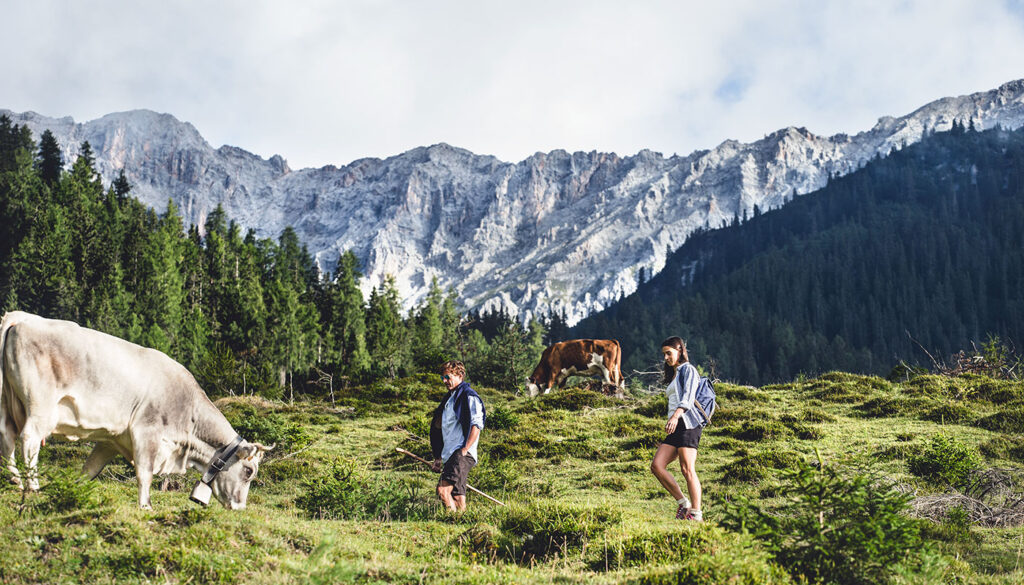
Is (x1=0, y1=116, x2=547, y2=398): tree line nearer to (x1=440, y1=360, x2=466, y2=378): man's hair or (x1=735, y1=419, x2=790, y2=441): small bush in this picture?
(x1=735, y1=419, x2=790, y2=441): small bush

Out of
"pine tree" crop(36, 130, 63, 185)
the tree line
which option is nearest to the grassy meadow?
the tree line

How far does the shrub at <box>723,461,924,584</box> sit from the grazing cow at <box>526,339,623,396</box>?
20.7m

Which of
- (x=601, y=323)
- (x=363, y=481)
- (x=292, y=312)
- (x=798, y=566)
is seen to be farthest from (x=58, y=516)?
(x=601, y=323)

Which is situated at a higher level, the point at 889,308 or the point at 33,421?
the point at 889,308

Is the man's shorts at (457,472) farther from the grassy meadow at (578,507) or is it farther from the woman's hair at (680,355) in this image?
the woman's hair at (680,355)

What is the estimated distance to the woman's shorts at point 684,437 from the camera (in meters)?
8.89

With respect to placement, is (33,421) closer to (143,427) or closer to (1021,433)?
(143,427)

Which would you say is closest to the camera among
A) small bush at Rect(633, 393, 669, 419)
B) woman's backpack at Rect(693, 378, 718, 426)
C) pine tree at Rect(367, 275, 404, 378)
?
woman's backpack at Rect(693, 378, 718, 426)

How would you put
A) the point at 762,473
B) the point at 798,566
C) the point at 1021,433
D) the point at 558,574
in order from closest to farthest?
1. the point at 798,566
2. the point at 558,574
3. the point at 762,473
4. the point at 1021,433

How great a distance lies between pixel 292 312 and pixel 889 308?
128 metres

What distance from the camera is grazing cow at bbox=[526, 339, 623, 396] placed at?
1070 inches

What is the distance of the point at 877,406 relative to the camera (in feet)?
61.4

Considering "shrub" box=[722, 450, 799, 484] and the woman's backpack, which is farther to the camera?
"shrub" box=[722, 450, 799, 484]

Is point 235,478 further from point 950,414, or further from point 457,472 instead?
point 950,414
